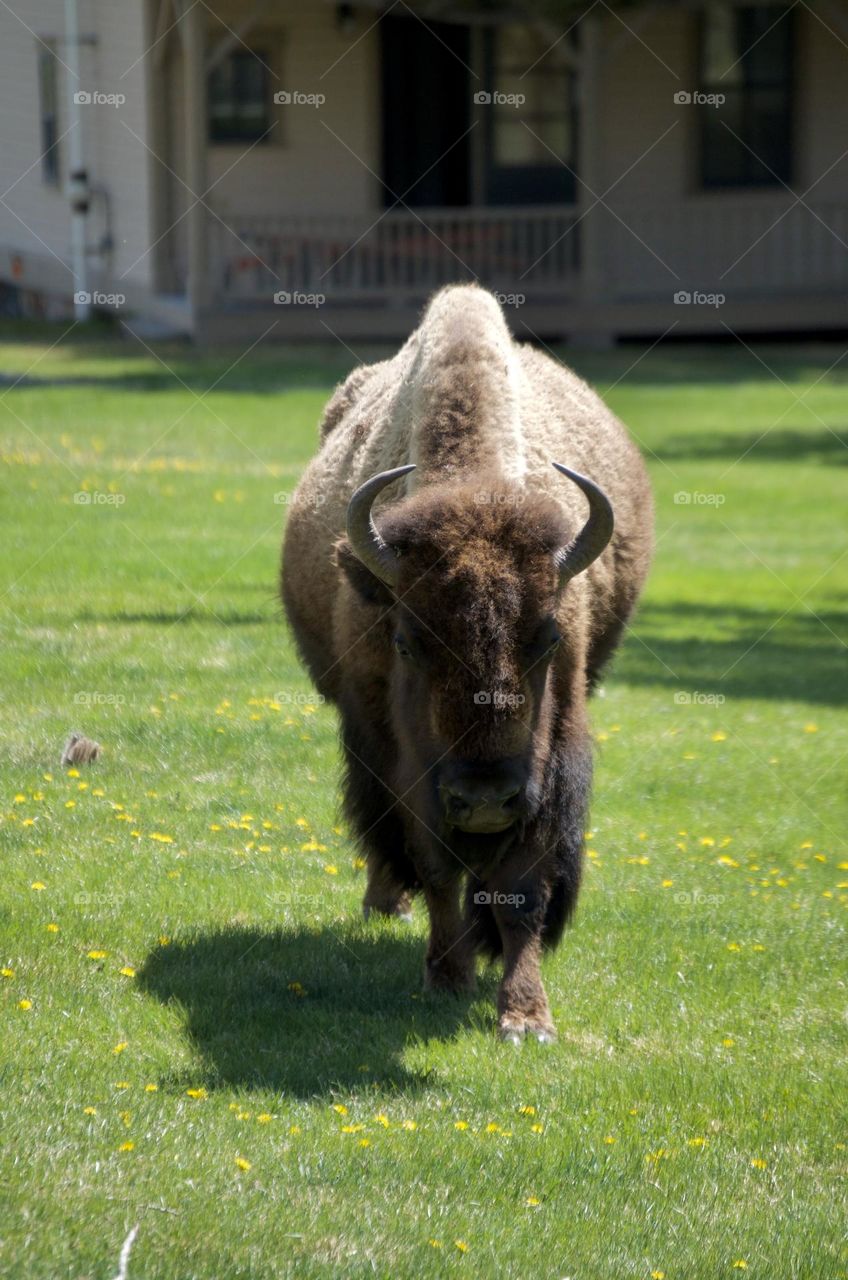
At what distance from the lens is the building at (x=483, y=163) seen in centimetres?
2475

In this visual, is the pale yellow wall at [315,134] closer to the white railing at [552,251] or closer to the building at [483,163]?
the building at [483,163]

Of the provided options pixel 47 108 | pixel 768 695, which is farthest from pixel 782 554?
pixel 47 108

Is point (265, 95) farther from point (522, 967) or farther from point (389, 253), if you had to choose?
point (522, 967)

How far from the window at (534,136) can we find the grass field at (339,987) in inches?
564

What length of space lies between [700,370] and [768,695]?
14585mm

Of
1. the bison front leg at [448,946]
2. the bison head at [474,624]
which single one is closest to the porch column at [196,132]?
the bison front leg at [448,946]

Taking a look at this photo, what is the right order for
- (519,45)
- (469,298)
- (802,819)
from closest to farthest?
(469,298), (802,819), (519,45)

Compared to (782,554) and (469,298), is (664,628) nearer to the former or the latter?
(782,554)

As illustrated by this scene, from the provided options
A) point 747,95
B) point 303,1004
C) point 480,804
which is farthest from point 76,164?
point 480,804

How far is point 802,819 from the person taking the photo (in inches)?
359

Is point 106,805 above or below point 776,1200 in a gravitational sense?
below

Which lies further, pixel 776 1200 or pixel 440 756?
pixel 440 756

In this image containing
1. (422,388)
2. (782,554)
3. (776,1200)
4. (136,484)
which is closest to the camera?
(776,1200)

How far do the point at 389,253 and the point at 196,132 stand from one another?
325 cm
